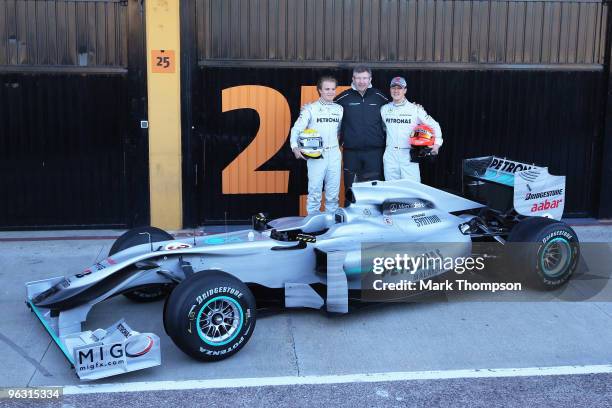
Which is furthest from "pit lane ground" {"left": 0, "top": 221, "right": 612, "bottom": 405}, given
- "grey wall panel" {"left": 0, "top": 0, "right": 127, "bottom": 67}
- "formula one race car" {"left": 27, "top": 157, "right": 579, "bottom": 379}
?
"grey wall panel" {"left": 0, "top": 0, "right": 127, "bottom": 67}

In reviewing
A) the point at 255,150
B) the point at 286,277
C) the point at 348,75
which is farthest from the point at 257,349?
the point at 348,75

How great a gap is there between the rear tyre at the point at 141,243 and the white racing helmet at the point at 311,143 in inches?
70.8

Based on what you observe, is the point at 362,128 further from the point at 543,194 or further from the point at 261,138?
the point at 543,194

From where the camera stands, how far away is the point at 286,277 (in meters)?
5.90

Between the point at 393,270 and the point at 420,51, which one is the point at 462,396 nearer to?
the point at 393,270

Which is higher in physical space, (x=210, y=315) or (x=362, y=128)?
(x=362, y=128)

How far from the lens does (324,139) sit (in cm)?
791

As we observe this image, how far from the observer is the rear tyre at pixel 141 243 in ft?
20.5

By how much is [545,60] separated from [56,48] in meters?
6.04

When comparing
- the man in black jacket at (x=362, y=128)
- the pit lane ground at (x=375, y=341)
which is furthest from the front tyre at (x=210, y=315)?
the man in black jacket at (x=362, y=128)

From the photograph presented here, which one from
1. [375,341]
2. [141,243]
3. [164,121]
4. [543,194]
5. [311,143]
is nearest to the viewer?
[375,341]

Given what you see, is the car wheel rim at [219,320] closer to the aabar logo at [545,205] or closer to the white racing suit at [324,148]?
the white racing suit at [324,148]

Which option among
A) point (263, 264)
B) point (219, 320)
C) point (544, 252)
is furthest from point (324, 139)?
point (219, 320)

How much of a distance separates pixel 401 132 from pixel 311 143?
3.47 ft
